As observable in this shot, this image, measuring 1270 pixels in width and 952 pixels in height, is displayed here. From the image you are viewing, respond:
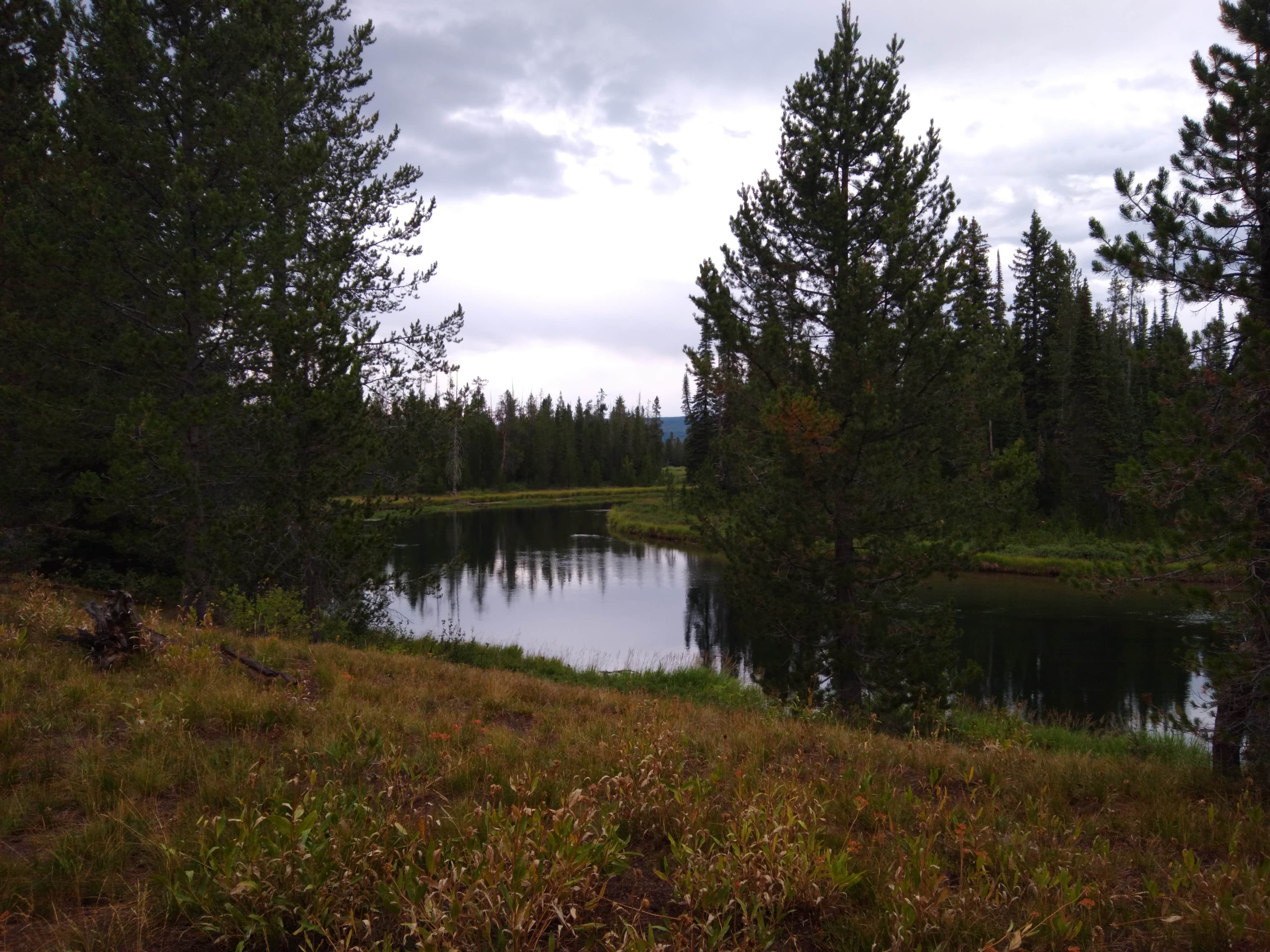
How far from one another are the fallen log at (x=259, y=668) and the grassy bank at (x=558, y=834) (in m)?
0.18

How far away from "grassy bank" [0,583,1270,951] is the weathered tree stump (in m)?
0.39

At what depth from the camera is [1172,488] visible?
585cm

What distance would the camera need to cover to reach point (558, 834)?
10.5ft

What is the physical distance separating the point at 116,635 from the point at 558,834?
544cm

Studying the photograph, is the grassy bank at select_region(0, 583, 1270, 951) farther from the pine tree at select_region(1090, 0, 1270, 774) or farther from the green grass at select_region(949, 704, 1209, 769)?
the green grass at select_region(949, 704, 1209, 769)

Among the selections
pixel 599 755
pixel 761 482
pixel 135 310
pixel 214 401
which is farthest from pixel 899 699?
pixel 135 310

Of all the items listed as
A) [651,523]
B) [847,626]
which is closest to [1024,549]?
[651,523]

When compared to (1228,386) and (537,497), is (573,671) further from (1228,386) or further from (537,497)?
(537,497)

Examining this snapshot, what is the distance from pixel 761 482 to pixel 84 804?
9120 millimetres

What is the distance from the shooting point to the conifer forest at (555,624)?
308 cm

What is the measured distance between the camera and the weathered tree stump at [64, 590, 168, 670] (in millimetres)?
6477

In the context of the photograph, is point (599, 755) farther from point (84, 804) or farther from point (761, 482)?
point (761, 482)

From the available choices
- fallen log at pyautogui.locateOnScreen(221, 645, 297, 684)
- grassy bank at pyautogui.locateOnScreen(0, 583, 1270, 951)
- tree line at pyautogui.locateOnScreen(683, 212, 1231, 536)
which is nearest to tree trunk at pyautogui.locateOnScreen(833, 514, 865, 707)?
grassy bank at pyautogui.locateOnScreen(0, 583, 1270, 951)

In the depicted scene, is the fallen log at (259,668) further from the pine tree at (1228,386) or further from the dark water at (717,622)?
the pine tree at (1228,386)
